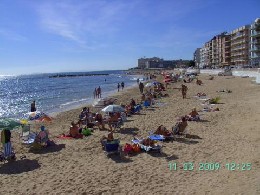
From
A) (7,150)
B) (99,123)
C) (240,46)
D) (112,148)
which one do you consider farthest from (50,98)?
(240,46)

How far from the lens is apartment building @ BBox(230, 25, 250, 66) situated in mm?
83625

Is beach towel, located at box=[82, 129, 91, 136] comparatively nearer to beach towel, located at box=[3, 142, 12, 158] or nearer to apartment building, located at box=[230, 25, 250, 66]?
beach towel, located at box=[3, 142, 12, 158]

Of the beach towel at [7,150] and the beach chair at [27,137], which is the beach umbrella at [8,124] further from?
the beach chair at [27,137]

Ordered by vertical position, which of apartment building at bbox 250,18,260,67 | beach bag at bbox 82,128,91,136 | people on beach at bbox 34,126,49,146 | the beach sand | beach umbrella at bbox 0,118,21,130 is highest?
apartment building at bbox 250,18,260,67

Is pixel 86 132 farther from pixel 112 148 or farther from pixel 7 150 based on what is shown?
pixel 7 150

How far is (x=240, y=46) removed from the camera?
87812 mm

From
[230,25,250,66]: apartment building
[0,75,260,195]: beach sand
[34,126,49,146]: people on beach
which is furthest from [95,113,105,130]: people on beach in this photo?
[230,25,250,66]: apartment building

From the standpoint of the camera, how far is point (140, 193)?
298 inches

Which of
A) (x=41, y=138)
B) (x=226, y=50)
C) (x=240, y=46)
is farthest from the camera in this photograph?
(x=226, y=50)

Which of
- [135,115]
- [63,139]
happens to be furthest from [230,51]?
[63,139]

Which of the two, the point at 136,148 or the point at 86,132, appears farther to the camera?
the point at 86,132

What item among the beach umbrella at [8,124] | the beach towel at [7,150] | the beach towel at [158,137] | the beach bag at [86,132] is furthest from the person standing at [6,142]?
the beach towel at [158,137]

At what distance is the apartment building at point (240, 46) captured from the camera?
3292 inches

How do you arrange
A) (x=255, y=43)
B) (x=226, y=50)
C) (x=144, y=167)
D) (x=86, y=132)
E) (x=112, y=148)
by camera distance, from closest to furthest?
(x=144, y=167), (x=112, y=148), (x=86, y=132), (x=255, y=43), (x=226, y=50)
